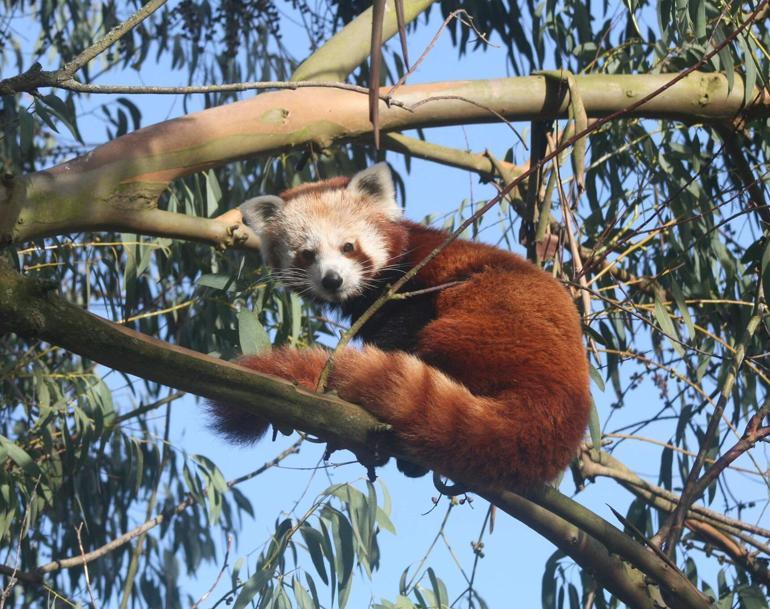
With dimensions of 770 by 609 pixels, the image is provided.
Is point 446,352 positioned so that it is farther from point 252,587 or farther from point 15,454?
point 15,454

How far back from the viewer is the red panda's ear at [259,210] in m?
4.37

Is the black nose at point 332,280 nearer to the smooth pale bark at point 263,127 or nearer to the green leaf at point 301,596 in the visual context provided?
the smooth pale bark at point 263,127

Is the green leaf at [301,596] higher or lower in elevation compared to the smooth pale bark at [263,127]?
lower

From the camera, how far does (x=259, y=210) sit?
439 centimetres

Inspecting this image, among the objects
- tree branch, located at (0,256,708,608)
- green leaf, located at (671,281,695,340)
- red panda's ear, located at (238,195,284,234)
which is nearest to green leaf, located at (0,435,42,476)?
red panda's ear, located at (238,195,284,234)

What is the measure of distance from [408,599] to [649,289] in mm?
2000

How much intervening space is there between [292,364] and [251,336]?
0.62 m

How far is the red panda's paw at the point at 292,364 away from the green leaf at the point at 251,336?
16.6 inches

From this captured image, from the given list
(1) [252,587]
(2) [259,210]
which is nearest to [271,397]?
(1) [252,587]

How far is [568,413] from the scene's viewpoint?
315cm

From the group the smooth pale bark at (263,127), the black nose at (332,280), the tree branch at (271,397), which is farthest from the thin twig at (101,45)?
the black nose at (332,280)

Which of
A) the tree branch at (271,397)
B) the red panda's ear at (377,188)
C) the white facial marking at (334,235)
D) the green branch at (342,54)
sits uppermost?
the green branch at (342,54)

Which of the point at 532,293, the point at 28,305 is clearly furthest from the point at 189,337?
the point at 28,305

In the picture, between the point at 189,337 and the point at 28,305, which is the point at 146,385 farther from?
the point at 28,305
